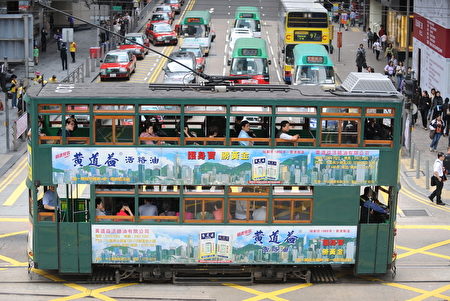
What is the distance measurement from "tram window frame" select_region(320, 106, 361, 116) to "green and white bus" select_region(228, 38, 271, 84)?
21.5m

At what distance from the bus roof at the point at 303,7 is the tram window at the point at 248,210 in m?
28.0

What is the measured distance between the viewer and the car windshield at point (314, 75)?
40.4 meters

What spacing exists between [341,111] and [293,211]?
7.22 ft

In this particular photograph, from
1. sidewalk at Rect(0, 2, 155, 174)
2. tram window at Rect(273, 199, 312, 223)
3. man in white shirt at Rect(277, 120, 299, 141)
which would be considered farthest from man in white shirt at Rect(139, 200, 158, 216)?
sidewalk at Rect(0, 2, 155, 174)

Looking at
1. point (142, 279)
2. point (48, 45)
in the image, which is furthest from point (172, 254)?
point (48, 45)

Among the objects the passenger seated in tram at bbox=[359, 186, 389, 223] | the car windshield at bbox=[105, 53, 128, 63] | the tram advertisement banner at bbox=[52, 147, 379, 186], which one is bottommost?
the car windshield at bbox=[105, 53, 128, 63]

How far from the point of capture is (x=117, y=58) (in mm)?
47469

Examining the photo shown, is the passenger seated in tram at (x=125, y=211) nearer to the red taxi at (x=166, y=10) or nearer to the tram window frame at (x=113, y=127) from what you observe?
the tram window frame at (x=113, y=127)

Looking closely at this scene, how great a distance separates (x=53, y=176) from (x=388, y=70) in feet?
96.7

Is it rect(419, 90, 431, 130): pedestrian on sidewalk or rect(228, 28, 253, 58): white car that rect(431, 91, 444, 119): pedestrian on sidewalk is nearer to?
rect(419, 90, 431, 130): pedestrian on sidewalk

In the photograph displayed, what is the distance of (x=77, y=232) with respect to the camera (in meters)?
20.0

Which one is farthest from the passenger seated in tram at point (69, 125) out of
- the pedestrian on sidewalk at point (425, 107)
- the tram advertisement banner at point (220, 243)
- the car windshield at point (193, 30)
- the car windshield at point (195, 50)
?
the car windshield at point (193, 30)

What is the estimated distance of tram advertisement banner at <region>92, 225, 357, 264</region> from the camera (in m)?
20.0

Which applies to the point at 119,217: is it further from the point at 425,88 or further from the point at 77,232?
the point at 425,88
